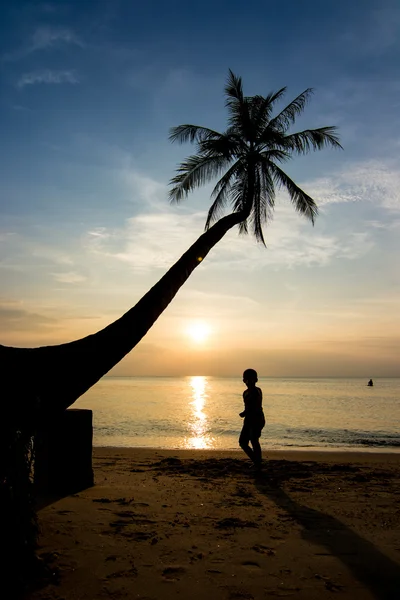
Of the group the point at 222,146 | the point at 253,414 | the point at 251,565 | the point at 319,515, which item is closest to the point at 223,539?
the point at 251,565

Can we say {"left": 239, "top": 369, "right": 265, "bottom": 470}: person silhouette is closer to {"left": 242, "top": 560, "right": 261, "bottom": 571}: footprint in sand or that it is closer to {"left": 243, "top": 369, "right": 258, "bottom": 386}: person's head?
{"left": 243, "top": 369, "right": 258, "bottom": 386}: person's head

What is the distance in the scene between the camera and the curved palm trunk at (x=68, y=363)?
405cm

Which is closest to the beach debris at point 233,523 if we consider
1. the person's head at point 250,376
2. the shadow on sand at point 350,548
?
the shadow on sand at point 350,548

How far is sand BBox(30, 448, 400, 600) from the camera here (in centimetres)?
383

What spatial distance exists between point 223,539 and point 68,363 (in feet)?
8.84

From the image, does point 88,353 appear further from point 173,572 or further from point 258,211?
point 258,211

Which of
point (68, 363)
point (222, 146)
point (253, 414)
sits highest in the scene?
point (222, 146)

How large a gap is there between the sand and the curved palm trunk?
1.56m

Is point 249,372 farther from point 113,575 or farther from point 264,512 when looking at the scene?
point 113,575

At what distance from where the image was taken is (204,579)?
13.0 ft

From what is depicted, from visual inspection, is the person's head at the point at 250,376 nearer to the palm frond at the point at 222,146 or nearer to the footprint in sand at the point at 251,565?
the footprint in sand at the point at 251,565

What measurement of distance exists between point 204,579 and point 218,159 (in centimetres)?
1075

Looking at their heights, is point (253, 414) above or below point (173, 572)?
above

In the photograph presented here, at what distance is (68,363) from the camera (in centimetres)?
477
